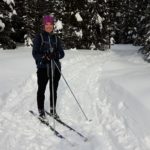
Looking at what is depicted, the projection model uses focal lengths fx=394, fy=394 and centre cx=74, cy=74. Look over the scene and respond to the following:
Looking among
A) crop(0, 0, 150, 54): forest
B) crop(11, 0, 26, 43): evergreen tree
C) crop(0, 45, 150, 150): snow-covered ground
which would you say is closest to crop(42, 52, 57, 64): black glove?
crop(0, 45, 150, 150): snow-covered ground

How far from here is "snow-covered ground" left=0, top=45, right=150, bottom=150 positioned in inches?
313

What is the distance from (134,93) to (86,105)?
160cm

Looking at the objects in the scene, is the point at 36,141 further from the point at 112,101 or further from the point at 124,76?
the point at 124,76

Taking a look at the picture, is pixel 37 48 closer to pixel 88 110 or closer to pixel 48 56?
pixel 48 56

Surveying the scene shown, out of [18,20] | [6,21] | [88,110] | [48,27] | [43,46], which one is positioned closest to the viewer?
[48,27]

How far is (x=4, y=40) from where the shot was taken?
A: 2288cm

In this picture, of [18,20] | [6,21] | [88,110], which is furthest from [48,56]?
[18,20]

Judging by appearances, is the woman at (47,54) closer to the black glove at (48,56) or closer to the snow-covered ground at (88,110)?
the black glove at (48,56)

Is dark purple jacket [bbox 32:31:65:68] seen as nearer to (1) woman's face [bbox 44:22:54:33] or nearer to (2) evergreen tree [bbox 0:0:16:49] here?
(1) woman's face [bbox 44:22:54:33]

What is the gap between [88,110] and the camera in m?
10.6

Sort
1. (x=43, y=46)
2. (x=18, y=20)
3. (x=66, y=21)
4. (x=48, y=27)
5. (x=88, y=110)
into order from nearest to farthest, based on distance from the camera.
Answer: (x=48, y=27), (x=43, y=46), (x=88, y=110), (x=18, y=20), (x=66, y=21)

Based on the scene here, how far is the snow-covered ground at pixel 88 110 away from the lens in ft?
26.1

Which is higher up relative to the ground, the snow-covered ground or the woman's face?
the woman's face

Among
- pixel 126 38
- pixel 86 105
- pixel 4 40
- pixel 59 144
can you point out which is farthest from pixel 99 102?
pixel 126 38
